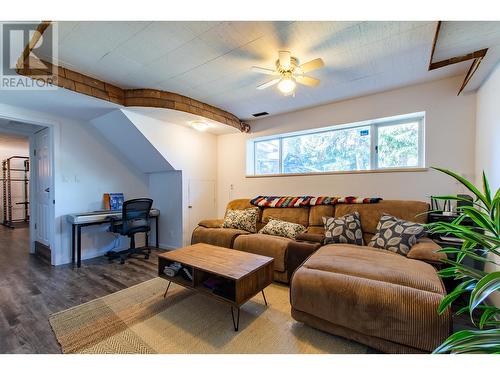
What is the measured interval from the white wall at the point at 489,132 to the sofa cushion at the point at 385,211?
0.64 m

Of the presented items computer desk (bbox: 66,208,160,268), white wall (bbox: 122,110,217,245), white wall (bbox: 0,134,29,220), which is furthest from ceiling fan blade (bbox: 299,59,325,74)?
white wall (bbox: 0,134,29,220)

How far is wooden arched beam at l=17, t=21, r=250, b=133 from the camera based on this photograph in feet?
6.88

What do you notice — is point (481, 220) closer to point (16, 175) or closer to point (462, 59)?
point (462, 59)

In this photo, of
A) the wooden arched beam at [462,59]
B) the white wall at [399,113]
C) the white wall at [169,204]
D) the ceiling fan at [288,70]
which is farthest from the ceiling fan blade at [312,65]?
the white wall at [169,204]

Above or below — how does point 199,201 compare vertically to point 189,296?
above

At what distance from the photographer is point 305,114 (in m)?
3.56

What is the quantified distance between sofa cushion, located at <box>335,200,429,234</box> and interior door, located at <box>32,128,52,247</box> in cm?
441

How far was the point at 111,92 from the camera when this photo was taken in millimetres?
2672

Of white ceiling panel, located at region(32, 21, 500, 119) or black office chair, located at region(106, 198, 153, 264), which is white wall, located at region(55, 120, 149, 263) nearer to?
black office chair, located at region(106, 198, 153, 264)

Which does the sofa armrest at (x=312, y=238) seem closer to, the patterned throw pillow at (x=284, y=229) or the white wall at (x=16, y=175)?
the patterned throw pillow at (x=284, y=229)

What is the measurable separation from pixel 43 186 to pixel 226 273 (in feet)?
12.2
